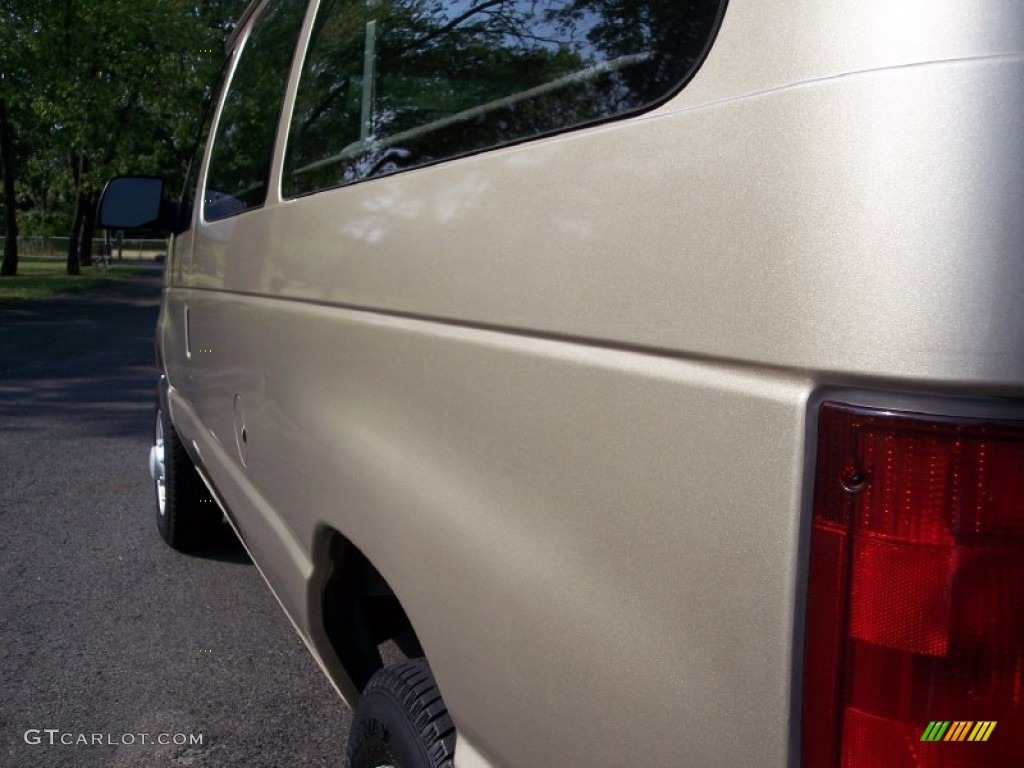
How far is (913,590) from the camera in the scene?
0.97 metres

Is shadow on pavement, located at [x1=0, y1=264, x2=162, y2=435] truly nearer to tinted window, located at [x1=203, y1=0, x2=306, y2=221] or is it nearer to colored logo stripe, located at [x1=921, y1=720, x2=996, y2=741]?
tinted window, located at [x1=203, y1=0, x2=306, y2=221]

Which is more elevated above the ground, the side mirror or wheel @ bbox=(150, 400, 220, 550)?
the side mirror

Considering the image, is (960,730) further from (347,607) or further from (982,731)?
(347,607)

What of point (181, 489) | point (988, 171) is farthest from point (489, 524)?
point (181, 489)

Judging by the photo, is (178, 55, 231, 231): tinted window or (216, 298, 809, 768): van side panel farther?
(178, 55, 231, 231): tinted window

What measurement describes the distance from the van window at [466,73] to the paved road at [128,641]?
1.69 m

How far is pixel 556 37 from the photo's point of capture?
151cm

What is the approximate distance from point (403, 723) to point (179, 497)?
3121mm

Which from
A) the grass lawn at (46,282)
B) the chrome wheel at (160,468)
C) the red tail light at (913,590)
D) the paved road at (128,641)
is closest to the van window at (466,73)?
the red tail light at (913,590)

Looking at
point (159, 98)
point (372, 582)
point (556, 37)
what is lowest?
point (372, 582)

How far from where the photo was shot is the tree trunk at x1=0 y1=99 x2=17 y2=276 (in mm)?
24797

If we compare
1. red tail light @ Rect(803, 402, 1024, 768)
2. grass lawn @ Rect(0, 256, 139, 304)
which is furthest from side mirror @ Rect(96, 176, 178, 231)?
grass lawn @ Rect(0, 256, 139, 304)

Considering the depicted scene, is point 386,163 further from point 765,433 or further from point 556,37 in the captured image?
point 765,433

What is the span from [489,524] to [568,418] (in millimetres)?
241
